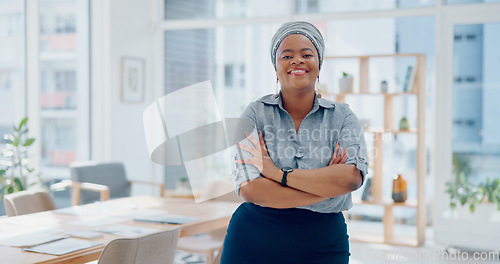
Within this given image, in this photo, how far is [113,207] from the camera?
141 inches

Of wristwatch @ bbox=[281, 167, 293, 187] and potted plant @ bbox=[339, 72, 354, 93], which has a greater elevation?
potted plant @ bbox=[339, 72, 354, 93]

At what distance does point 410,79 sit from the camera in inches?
212

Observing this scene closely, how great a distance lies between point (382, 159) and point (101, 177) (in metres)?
A: 2.67

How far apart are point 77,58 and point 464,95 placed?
388cm

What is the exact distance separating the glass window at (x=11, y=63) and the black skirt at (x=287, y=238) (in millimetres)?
3855

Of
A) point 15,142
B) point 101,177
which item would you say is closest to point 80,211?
point 15,142

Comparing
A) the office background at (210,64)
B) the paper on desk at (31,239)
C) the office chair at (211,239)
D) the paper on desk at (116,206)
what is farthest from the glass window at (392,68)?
the paper on desk at (31,239)

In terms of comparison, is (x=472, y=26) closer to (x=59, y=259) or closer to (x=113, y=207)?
(x=113, y=207)

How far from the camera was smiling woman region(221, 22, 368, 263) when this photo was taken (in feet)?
5.31

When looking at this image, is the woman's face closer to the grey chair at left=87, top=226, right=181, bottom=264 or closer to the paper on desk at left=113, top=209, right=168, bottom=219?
the grey chair at left=87, top=226, right=181, bottom=264

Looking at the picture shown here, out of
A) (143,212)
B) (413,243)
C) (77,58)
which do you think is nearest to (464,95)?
(413,243)

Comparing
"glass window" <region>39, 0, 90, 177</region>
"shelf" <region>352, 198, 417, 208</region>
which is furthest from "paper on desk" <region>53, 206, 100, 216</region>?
"shelf" <region>352, 198, 417, 208</region>

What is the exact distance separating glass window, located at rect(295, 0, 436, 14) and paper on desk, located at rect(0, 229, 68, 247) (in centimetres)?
400

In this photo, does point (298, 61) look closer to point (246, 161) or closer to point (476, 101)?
point (246, 161)
